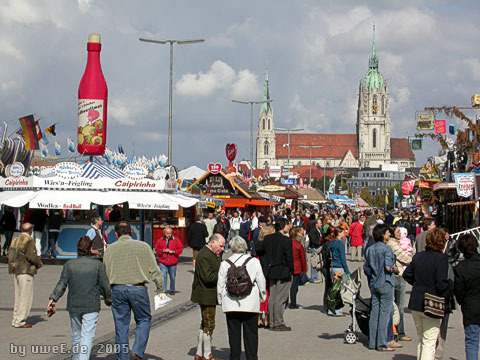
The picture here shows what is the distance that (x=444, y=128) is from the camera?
3919 cm

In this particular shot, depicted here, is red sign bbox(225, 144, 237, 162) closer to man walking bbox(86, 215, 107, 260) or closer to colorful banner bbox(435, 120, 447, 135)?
colorful banner bbox(435, 120, 447, 135)

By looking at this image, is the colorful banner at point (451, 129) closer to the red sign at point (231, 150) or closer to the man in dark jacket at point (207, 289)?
the red sign at point (231, 150)

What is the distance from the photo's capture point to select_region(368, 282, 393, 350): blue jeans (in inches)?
385

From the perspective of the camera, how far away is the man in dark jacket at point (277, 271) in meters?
11.4

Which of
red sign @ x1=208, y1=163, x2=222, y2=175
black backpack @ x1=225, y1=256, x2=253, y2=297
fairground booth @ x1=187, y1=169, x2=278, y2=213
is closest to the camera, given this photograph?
black backpack @ x1=225, y1=256, x2=253, y2=297

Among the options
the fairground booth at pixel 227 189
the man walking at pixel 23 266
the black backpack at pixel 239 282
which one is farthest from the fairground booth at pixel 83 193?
the fairground booth at pixel 227 189

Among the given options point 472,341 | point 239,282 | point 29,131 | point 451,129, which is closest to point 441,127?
point 451,129

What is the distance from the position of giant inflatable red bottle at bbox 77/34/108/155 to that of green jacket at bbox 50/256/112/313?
22226mm

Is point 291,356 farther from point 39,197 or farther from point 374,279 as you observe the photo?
point 39,197

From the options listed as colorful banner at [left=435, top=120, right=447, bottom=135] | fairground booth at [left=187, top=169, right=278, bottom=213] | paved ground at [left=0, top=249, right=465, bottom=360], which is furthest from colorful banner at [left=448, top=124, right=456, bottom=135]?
paved ground at [left=0, top=249, right=465, bottom=360]

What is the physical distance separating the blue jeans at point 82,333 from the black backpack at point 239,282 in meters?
1.44

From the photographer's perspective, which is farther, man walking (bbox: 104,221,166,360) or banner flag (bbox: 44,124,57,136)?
banner flag (bbox: 44,124,57,136)

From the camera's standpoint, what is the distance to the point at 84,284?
798 cm

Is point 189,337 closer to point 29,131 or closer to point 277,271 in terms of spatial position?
point 277,271
